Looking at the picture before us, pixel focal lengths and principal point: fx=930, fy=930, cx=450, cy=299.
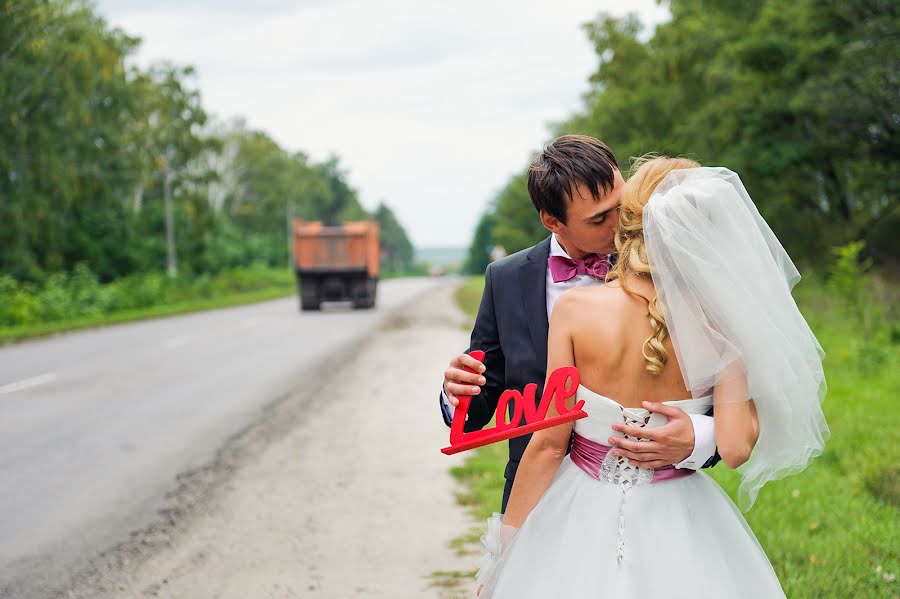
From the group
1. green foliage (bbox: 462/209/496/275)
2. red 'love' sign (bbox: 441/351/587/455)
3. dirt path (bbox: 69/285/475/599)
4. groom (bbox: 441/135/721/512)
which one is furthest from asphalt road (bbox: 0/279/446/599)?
green foliage (bbox: 462/209/496/275)

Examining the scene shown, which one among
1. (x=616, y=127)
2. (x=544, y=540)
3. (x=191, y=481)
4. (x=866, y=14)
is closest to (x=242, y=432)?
(x=191, y=481)

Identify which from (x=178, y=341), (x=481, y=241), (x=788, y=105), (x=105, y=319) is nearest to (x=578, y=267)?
(x=178, y=341)

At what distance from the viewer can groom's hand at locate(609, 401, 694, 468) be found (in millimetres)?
2230

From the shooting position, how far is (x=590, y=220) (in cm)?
246

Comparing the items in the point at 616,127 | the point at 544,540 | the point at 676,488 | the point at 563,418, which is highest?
the point at 616,127

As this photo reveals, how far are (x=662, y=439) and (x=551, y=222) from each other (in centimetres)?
66

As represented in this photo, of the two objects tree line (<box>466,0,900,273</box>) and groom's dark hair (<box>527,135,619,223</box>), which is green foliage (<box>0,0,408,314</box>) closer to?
tree line (<box>466,0,900,273</box>)

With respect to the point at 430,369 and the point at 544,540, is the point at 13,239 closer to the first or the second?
the point at 430,369

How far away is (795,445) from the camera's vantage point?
243 centimetres

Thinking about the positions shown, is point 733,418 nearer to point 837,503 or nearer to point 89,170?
point 837,503

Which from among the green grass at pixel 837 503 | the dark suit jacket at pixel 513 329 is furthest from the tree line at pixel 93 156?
the dark suit jacket at pixel 513 329

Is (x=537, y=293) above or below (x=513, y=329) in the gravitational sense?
above

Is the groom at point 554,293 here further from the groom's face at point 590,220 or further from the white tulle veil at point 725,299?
the white tulle veil at point 725,299

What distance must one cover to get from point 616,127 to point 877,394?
1240 inches
